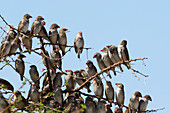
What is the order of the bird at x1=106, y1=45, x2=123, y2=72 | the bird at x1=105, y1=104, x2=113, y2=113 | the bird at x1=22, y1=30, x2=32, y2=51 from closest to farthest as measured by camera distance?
the bird at x1=105, y1=104, x2=113, y2=113 < the bird at x1=106, y1=45, x2=123, y2=72 < the bird at x1=22, y1=30, x2=32, y2=51

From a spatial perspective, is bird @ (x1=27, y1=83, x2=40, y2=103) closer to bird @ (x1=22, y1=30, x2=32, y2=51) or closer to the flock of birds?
the flock of birds

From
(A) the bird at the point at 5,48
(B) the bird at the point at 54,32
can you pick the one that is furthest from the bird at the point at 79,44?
(A) the bird at the point at 5,48

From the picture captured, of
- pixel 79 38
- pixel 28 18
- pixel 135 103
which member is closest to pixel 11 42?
pixel 28 18

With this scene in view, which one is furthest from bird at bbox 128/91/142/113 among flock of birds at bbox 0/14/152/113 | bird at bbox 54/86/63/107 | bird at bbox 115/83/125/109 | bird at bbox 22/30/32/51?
bird at bbox 22/30/32/51

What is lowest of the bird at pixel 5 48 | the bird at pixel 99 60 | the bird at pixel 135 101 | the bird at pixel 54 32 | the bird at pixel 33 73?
the bird at pixel 135 101

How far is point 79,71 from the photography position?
34.7 ft

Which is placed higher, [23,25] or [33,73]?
[23,25]

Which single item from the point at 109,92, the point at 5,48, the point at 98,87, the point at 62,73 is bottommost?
the point at 109,92

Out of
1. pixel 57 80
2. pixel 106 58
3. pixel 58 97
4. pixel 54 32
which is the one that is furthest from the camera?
pixel 54 32

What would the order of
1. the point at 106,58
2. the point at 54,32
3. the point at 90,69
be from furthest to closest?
the point at 54,32
the point at 90,69
the point at 106,58

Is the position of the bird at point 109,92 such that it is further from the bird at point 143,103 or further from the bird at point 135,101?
the bird at point 143,103

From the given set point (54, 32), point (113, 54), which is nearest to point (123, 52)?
point (113, 54)

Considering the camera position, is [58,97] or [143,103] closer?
[58,97]

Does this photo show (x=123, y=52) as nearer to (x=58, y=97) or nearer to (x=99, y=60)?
(x=99, y=60)
